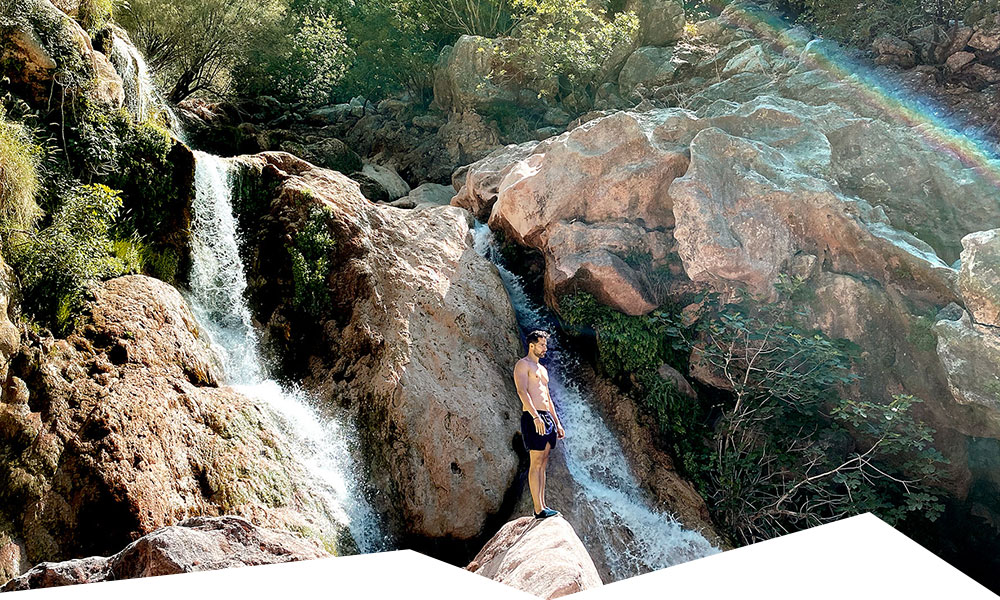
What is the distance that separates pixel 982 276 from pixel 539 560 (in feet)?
20.1

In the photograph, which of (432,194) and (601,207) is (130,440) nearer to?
(601,207)

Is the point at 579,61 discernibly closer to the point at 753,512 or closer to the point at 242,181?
the point at 242,181

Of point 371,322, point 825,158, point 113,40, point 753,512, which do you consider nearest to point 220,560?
point 371,322

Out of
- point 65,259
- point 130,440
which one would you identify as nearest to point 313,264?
point 65,259

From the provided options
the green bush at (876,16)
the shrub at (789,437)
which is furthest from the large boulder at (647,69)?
the shrub at (789,437)

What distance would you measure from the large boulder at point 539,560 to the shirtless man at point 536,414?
0.48m

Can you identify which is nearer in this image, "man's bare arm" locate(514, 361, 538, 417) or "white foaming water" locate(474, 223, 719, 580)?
"man's bare arm" locate(514, 361, 538, 417)

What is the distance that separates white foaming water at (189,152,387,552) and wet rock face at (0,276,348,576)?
0.36 metres

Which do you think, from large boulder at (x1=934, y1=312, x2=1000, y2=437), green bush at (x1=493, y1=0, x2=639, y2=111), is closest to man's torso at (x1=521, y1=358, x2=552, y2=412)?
large boulder at (x1=934, y1=312, x2=1000, y2=437)

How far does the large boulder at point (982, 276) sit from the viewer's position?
702cm

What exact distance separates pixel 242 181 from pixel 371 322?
136 inches

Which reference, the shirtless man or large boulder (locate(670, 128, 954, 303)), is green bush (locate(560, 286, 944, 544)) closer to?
large boulder (locate(670, 128, 954, 303))

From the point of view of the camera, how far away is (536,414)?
6.55 metres

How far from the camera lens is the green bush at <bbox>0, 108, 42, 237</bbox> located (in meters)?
6.45
